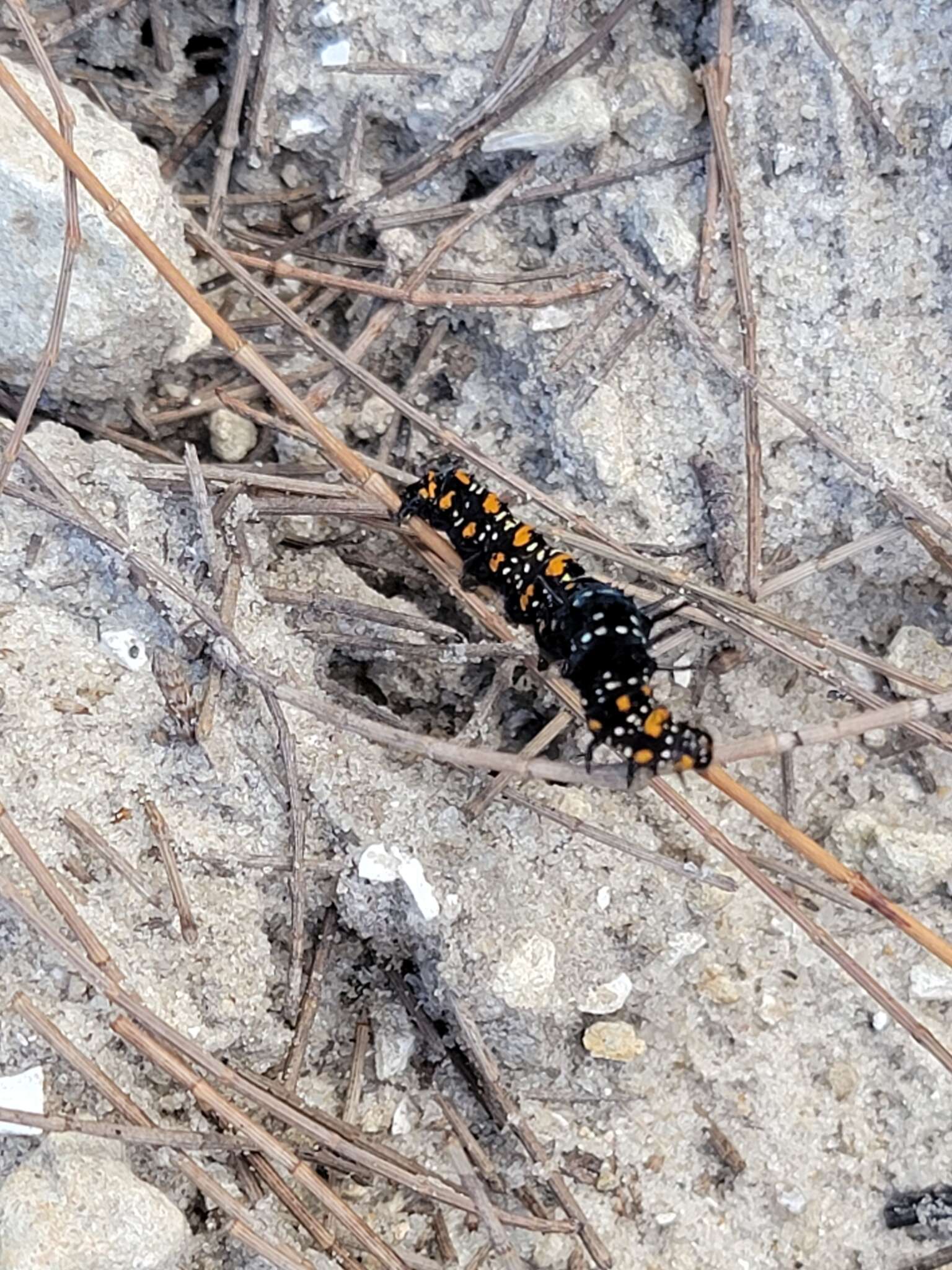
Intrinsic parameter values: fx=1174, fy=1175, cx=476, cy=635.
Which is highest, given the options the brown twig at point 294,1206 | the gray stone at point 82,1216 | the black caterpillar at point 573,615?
the black caterpillar at point 573,615

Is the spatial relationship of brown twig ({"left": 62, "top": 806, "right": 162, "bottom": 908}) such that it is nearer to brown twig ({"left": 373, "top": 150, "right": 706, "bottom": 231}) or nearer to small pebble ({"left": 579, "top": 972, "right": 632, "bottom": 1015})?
small pebble ({"left": 579, "top": 972, "right": 632, "bottom": 1015})

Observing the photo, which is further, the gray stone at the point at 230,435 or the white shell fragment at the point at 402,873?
the gray stone at the point at 230,435

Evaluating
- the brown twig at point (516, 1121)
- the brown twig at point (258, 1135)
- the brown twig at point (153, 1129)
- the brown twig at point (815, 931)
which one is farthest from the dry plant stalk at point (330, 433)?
the brown twig at point (516, 1121)

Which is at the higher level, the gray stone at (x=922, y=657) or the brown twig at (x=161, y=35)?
the brown twig at (x=161, y=35)

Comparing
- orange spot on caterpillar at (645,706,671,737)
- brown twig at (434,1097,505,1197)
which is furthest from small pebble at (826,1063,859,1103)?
Answer: orange spot on caterpillar at (645,706,671,737)

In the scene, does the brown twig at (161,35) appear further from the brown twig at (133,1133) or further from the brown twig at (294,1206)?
the brown twig at (294,1206)

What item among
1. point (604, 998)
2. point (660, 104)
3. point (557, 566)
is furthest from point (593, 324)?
point (604, 998)
